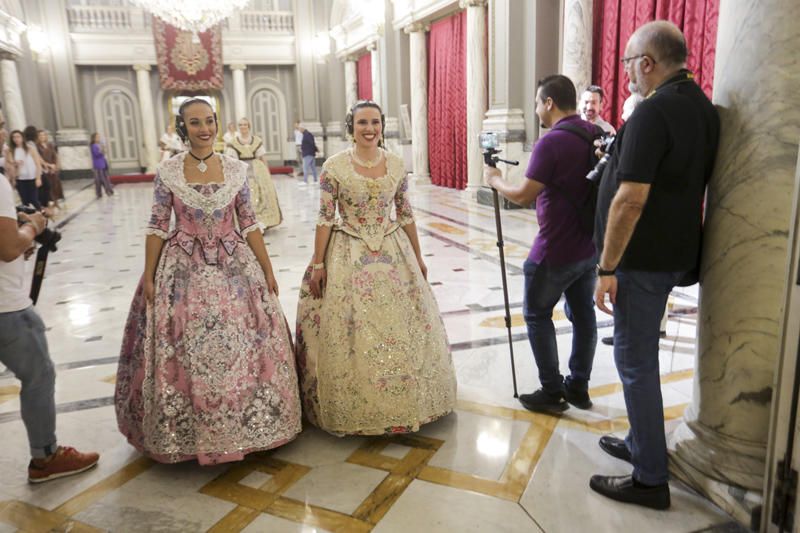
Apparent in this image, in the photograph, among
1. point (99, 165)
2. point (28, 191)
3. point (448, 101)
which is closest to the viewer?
point (28, 191)

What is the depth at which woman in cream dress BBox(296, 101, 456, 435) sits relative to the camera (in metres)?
2.53

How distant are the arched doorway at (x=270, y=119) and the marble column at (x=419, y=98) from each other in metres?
7.30

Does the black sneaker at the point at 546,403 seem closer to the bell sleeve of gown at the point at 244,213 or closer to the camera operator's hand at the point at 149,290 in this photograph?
the bell sleeve of gown at the point at 244,213

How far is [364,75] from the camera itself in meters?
16.4

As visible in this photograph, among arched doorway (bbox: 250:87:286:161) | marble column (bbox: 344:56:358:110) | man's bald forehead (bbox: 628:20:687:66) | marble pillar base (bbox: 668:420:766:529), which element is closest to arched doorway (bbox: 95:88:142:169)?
arched doorway (bbox: 250:87:286:161)

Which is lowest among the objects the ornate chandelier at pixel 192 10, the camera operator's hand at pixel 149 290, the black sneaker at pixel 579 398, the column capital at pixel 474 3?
the black sneaker at pixel 579 398

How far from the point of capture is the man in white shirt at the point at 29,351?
6.63 ft

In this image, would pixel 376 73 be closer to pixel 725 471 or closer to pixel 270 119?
pixel 270 119

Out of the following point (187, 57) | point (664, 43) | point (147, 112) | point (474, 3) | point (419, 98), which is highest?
point (187, 57)

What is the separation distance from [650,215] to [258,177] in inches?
231

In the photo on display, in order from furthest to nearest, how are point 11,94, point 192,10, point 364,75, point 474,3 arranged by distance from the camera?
1. point 364,75
2. point 11,94
3. point 192,10
4. point 474,3

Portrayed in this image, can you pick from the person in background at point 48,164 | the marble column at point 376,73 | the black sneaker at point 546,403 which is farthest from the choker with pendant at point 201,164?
the marble column at point 376,73

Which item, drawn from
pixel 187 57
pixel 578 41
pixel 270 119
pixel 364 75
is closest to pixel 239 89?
pixel 270 119

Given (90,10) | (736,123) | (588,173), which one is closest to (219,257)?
(588,173)
